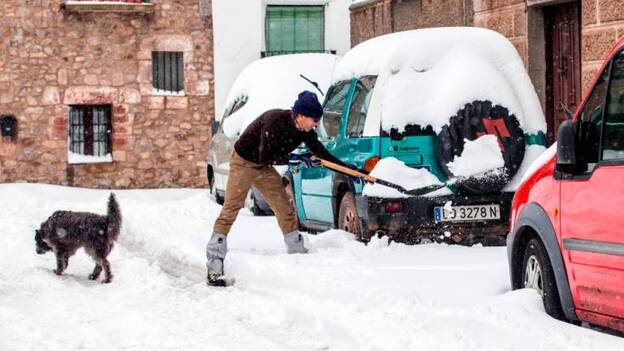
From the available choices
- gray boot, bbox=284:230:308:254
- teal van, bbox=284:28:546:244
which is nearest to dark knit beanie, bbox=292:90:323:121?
teal van, bbox=284:28:546:244

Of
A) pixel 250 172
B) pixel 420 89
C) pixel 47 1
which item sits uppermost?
pixel 47 1

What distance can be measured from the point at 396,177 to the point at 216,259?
6.17ft

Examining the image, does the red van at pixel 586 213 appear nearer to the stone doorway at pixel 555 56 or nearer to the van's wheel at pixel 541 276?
the van's wheel at pixel 541 276

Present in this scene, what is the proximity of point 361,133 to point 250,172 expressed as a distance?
1483 millimetres

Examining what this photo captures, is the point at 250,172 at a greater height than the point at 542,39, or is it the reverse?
the point at 542,39

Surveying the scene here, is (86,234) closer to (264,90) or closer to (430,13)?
(264,90)

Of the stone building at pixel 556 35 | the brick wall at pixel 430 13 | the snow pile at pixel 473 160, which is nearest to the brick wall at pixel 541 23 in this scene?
the stone building at pixel 556 35

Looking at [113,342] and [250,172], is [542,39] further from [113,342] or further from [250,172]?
[113,342]

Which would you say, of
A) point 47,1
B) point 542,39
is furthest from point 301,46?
point 542,39

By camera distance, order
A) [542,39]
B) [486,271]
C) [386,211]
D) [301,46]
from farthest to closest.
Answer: [301,46] < [542,39] < [386,211] < [486,271]

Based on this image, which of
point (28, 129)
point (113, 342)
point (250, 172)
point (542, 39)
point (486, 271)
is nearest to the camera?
point (113, 342)

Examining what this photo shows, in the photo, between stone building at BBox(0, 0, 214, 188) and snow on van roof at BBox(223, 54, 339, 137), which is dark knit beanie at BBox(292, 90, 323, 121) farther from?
stone building at BBox(0, 0, 214, 188)

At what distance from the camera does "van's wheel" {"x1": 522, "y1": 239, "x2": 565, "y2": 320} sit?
662cm

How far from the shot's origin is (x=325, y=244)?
10.3m
